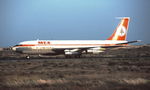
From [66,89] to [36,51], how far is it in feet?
142

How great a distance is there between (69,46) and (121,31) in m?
13.1

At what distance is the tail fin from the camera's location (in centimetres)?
6600

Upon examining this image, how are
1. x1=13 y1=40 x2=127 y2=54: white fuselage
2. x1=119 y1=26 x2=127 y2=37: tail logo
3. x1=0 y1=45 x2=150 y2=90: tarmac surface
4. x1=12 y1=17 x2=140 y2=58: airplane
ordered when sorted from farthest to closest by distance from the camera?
x1=119 y1=26 x2=127 y2=37: tail logo → x1=12 y1=17 x2=140 y2=58: airplane → x1=13 y1=40 x2=127 y2=54: white fuselage → x1=0 y1=45 x2=150 y2=90: tarmac surface

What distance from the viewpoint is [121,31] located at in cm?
6681

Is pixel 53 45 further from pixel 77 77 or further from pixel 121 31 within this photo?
pixel 77 77

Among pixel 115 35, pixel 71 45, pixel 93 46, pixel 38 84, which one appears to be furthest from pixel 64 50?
pixel 38 84

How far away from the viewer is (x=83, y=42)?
62.7 metres

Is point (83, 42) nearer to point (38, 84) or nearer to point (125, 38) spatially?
point (125, 38)

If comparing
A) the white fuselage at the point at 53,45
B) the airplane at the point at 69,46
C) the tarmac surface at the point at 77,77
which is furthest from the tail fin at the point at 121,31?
the tarmac surface at the point at 77,77

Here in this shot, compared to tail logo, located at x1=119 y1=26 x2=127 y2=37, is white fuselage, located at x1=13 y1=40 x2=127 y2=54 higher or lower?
lower

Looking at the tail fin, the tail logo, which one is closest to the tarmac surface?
the tail fin

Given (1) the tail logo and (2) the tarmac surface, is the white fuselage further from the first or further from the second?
(2) the tarmac surface

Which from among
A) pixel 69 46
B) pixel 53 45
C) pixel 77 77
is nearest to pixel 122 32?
pixel 69 46

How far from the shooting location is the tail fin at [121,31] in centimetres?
6600
